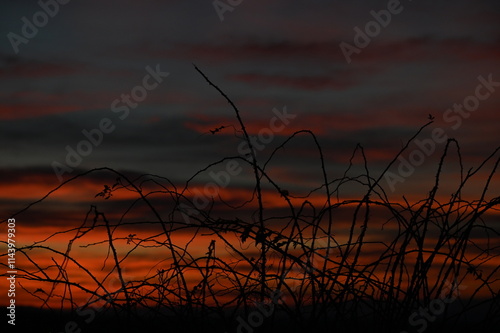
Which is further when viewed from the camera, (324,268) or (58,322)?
(58,322)

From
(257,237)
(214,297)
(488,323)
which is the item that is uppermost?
Result: (257,237)

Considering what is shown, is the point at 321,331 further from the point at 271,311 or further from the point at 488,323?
the point at 488,323

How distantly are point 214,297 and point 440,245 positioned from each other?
1.07m

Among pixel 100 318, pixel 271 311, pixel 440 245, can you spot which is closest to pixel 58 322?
pixel 100 318

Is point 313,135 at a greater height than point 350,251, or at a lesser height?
greater

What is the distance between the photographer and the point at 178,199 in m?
3.59

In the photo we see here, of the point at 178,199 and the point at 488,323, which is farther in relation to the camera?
the point at 178,199

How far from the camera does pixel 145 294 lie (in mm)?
3406

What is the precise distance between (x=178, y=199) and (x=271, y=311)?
75cm

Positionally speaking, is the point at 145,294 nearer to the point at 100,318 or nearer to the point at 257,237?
the point at 100,318

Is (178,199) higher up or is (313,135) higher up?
(313,135)

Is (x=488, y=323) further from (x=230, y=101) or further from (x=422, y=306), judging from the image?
(x=230, y=101)

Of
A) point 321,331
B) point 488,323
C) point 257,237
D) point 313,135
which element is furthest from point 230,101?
point 488,323

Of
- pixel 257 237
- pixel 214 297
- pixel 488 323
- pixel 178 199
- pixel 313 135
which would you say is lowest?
pixel 488 323
